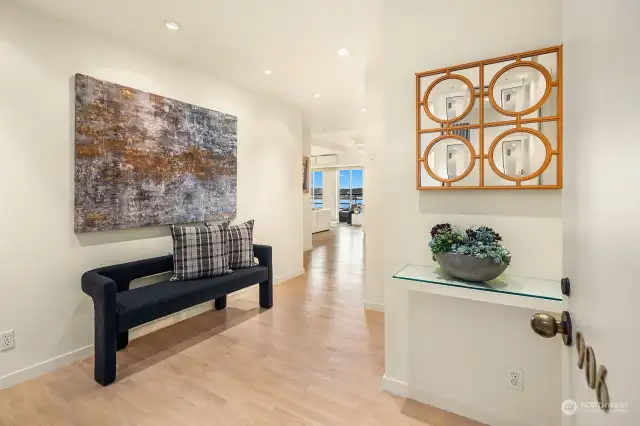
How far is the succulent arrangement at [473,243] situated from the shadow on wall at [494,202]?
0.13 meters

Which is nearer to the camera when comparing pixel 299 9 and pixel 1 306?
pixel 1 306

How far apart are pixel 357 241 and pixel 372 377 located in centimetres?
666

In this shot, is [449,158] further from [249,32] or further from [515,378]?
[249,32]

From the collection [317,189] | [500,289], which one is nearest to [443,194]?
[500,289]

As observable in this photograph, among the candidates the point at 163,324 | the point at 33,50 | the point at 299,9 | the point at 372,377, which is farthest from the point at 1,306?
the point at 299,9

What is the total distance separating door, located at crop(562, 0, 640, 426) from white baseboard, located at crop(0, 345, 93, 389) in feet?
10.4

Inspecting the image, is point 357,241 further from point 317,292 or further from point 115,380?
point 115,380

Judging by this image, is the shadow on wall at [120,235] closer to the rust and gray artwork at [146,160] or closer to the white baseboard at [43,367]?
the rust and gray artwork at [146,160]

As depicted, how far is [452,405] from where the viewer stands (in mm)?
1905

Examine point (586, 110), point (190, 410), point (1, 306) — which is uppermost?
point (586, 110)

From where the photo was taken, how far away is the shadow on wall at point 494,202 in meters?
1.64

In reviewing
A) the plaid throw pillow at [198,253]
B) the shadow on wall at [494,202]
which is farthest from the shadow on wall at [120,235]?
the shadow on wall at [494,202]

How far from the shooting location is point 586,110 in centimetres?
62

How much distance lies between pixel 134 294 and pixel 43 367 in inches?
30.3
